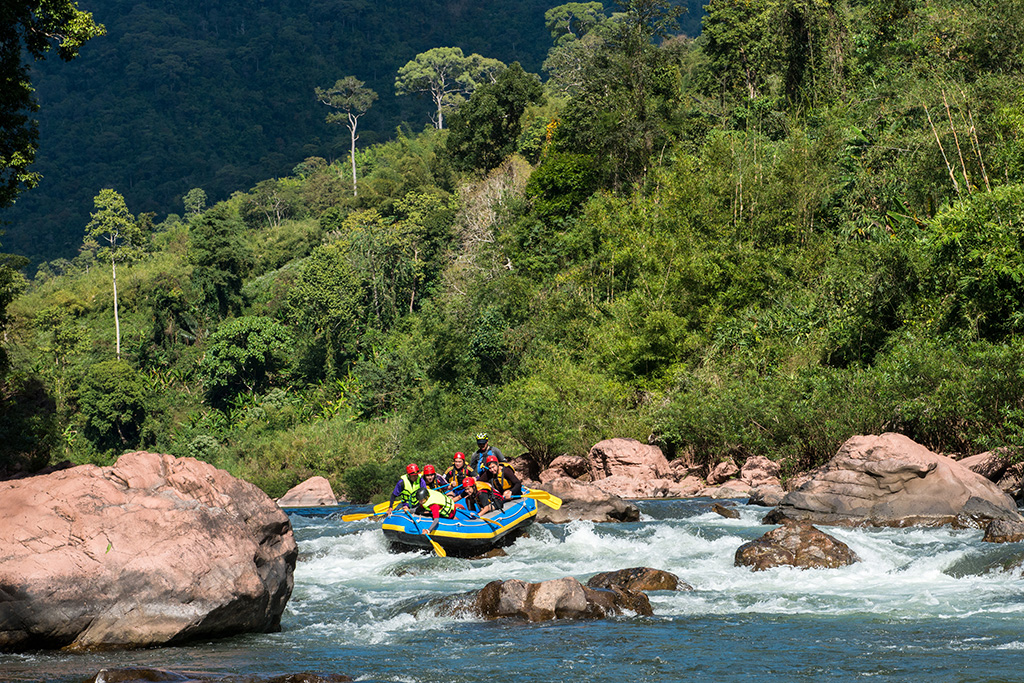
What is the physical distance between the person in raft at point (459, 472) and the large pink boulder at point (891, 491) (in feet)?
16.5

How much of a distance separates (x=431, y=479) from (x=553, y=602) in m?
6.28

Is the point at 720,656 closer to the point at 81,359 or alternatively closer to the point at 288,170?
the point at 81,359

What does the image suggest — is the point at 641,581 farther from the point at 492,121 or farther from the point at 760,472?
the point at 492,121

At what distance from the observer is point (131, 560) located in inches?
325

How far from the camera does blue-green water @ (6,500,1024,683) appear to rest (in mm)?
7723

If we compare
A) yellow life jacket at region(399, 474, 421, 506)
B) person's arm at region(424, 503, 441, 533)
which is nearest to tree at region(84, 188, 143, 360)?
yellow life jacket at region(399, 474, 421, 506)

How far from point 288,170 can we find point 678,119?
66.1m

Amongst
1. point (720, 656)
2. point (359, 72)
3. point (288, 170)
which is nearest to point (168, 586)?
point (720, 656)

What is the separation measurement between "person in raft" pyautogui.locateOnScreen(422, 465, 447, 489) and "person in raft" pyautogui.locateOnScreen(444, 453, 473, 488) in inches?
7.5

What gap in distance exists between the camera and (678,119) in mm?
38156

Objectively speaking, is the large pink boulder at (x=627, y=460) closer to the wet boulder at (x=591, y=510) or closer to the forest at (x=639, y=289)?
the forest at (x=639, y=289)

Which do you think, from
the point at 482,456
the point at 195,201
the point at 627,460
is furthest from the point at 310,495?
the point at 195,201

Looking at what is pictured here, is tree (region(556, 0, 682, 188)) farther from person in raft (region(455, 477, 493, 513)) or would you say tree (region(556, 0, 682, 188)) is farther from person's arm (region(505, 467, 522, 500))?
person in raft (region(455, 477, 493, 513))

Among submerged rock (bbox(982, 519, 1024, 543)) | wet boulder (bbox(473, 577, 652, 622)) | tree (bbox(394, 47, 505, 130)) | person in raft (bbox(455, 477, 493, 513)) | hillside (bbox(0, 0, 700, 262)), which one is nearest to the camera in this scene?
wet boulder (bbox(473, 577, 652, 622))
